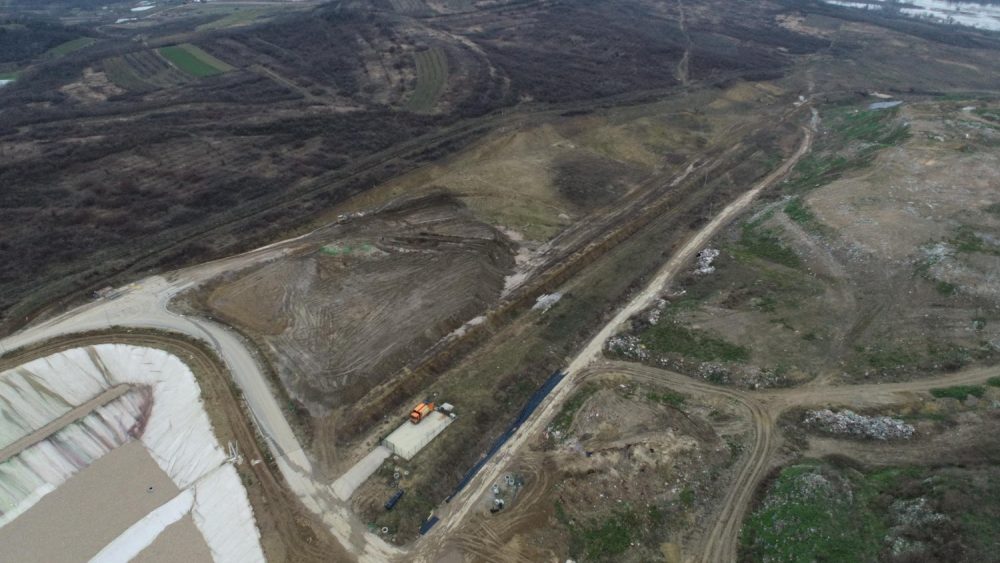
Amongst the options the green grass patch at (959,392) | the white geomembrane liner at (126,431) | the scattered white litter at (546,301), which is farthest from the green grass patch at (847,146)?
the white geomembrane liner at (126,431)

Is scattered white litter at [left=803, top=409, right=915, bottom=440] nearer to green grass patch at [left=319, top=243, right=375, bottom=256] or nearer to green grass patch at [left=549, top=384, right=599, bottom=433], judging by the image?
green grass patch at [left=549, top=384, right=599, bottom=433]

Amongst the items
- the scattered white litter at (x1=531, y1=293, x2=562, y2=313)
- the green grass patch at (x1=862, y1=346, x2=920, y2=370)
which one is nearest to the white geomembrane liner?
the scattered white litter at (x1=531, y1=293, x2=562, y2=313)

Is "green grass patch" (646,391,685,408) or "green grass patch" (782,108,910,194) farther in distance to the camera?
"green grass patch" (782,108,910,194)

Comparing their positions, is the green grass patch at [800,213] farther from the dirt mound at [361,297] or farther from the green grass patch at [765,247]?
the dirt mound at [361,297]

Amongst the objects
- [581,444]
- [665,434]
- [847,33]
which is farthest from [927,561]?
[847,33]

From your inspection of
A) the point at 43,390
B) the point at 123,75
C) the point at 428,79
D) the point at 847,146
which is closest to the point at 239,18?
the point at 123,75

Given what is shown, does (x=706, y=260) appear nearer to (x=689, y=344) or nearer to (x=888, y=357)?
(x=689, y=344)

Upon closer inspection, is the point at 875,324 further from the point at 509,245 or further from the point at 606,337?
the point at 509,245
